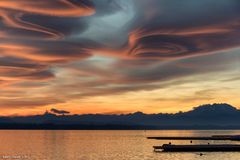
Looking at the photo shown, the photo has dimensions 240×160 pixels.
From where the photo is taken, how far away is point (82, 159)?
358 ft

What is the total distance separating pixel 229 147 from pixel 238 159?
69.5 ft

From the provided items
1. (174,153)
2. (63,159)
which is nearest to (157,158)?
(174,153)

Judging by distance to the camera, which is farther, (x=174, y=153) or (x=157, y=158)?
(x=174, y=153)

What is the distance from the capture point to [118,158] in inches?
4311

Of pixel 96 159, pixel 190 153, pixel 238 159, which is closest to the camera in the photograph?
pixel 238 159

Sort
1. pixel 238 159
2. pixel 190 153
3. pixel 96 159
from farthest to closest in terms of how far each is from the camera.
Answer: pixel 190 153
pixel 96 159
pixel 238 159

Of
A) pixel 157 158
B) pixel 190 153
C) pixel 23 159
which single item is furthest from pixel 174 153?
pixel 23 159

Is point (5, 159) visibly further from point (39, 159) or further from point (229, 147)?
point (229, 147)

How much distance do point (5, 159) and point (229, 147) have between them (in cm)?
6086

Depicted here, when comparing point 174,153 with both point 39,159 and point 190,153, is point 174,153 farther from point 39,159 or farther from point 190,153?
point 39,159

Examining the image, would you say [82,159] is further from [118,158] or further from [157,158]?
[157,158]

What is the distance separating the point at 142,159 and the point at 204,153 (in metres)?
21.0

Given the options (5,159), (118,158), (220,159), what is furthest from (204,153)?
(5,159)

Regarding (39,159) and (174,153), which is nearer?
(39,159)
